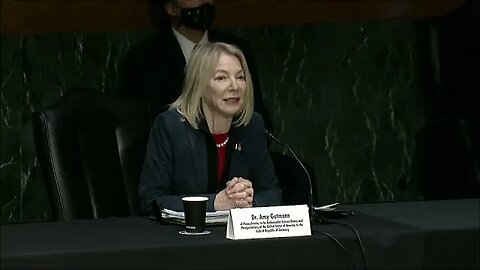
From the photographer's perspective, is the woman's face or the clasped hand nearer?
the clasped hand

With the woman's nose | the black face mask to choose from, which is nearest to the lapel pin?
the woman's nose

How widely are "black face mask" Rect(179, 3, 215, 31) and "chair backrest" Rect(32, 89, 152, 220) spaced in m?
0.52

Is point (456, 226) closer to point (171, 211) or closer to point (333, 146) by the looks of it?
point (171, 211)

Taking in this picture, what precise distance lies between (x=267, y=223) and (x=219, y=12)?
81.0 inches

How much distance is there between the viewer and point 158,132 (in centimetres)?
250

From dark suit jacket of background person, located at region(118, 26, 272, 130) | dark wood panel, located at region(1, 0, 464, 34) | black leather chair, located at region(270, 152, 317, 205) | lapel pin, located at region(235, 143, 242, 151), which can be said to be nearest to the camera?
lapel pin, located at region(235, 143, 242, 151)

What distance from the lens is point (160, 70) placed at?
131 inches

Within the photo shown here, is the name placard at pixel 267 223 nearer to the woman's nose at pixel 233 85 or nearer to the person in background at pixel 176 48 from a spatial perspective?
the woman's nose at pixel 233 85

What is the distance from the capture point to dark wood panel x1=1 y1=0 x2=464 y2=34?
361 centimetres

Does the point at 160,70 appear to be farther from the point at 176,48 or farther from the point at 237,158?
the point at 237,158

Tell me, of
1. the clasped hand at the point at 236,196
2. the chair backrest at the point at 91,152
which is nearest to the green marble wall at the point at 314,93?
the chair backrest at the point at 91,152

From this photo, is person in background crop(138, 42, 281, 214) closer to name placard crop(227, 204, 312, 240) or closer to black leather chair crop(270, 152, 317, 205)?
black leather chair crop(270, 152, 317, 205)

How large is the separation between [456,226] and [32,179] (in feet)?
7.42

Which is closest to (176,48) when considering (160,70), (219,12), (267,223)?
(160,70)
